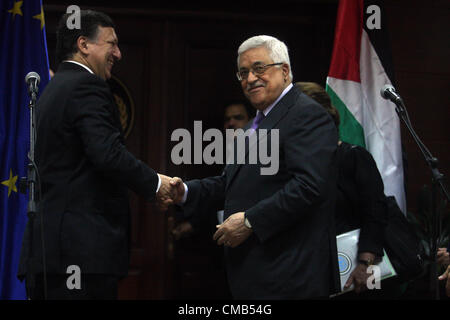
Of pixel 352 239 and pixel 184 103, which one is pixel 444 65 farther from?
pixel 352 239

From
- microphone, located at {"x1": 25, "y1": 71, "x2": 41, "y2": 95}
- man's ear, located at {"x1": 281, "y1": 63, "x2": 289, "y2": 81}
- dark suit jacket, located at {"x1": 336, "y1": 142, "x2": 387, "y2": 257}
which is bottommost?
dark suit jacket, located at {"x1": 336, "y1": 142, "x2": 387, "y2": 257}

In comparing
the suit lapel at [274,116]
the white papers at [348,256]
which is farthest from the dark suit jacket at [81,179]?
the white papers at [348,256]

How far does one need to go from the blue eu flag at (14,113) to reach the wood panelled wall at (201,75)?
0.70 metres

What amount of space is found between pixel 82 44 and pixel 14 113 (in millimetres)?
1173

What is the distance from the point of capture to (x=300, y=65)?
4.51m

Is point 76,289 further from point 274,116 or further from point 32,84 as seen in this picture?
point 274,116

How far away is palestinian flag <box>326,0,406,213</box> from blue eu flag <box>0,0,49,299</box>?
1875 mm

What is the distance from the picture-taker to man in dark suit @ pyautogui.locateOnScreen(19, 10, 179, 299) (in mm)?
2150

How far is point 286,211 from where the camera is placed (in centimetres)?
214

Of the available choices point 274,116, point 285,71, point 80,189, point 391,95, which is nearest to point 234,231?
point 274,116

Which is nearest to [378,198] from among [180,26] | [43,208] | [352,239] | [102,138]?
[352,239]

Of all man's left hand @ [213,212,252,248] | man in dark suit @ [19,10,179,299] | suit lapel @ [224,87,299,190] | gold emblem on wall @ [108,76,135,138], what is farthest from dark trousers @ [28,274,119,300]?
gold emblem on wall @ [108,76,135,138]

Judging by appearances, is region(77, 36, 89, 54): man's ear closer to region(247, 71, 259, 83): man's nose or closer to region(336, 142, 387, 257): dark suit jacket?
region(247, 71, 259, 83): man's nose

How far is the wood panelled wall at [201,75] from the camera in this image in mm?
4277
